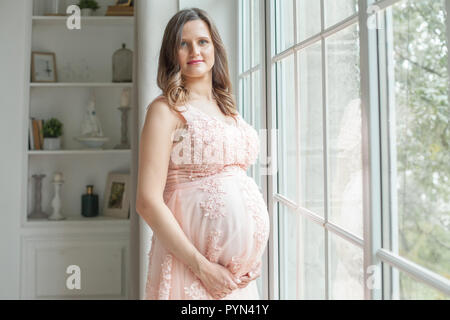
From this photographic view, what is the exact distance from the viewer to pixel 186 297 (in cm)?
103

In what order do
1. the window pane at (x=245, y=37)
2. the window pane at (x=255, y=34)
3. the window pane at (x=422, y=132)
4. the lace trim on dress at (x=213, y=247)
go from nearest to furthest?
the window pane at (x=422, y=132) < the lace trim on dress at (x=213, y=247) < the window pane at (x=255, y=34) < the window pane at (x=245, y=37)

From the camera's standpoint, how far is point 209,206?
1.03 meters

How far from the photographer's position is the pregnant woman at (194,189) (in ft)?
3.32

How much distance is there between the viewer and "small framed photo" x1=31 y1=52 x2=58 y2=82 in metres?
2.45

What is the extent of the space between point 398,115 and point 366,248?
28cm

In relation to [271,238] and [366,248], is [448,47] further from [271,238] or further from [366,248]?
[271,238]

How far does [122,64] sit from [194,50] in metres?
1.52

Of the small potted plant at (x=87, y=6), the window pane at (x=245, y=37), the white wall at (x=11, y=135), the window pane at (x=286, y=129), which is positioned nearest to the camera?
the window pane at (x=286, y=129)

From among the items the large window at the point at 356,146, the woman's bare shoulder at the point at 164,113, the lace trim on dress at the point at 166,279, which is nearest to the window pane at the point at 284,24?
the large window at the point at 356,146

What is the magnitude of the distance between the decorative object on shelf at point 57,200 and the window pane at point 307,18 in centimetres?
177

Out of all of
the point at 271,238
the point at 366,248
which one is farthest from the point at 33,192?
the point at 366,248

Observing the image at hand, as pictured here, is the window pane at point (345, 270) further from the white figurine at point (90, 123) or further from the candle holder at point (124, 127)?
the white figurine at point (90, 123)

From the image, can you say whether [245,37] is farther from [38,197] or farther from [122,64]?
[38,197]

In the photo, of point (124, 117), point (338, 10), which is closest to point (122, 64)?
point (124, 117)
